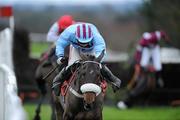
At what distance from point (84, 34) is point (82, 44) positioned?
0.61 feet

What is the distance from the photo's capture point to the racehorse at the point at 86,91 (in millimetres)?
11594

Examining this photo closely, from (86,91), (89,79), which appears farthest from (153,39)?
(86,91)

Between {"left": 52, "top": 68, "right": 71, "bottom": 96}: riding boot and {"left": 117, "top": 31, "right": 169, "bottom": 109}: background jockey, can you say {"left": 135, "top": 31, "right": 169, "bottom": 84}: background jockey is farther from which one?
{"left": 52, "top": 68, "right": 71, "bottom": 96}: riding boot

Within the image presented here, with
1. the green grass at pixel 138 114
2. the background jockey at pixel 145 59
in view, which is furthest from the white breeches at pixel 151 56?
the green grass at pixel 138 114

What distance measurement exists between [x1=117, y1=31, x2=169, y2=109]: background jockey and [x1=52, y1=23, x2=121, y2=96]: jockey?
983 centimetres

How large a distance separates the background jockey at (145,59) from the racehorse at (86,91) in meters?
10.5

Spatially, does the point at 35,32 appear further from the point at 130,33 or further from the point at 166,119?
the point at 166,119

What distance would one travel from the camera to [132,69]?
25188 millimetres

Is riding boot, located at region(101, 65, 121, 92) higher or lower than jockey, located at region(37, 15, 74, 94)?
lower

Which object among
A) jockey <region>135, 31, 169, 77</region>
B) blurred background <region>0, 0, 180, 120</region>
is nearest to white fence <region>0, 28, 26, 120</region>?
blurred background <region>0, 0, 180, 120</region>

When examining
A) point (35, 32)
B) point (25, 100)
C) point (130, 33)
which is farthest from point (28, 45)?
point (35, 32)

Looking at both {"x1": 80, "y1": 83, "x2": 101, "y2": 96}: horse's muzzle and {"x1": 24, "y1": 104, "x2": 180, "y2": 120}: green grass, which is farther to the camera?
{"x1": 24, "y1": 104, "x2": 180, "y2": 120}: green grass

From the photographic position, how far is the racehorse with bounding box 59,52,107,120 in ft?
38.0

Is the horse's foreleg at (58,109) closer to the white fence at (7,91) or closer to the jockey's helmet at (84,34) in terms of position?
the white fence at (7,91)
